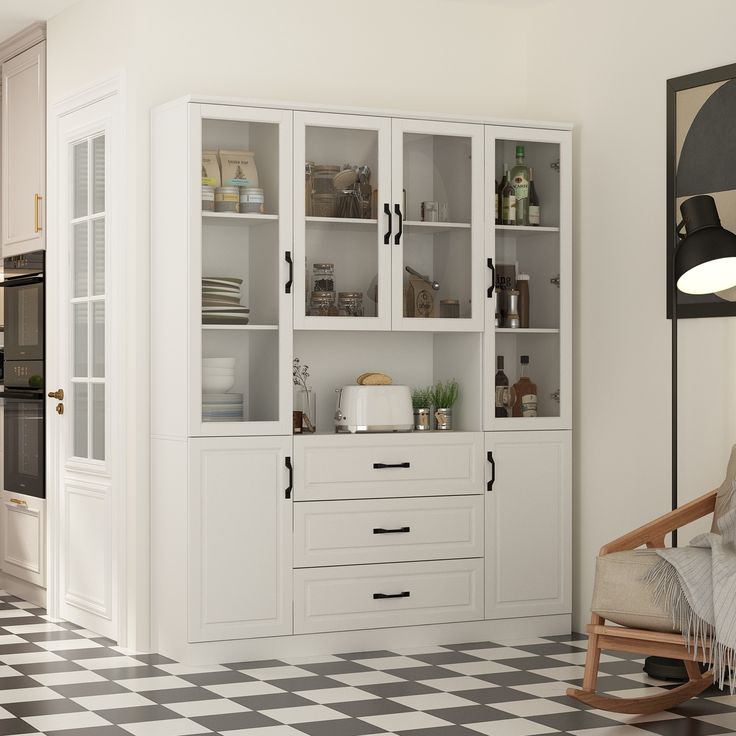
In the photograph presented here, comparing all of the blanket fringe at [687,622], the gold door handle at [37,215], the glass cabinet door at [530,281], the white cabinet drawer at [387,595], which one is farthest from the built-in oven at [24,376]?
the blanket fringe at [687,622]

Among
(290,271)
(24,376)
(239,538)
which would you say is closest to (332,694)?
(239,538)

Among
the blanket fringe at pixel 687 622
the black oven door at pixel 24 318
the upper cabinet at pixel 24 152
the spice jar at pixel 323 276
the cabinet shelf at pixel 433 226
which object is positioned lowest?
the blanket fringe at pixel 687 622

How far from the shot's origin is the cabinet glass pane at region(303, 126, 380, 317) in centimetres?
474

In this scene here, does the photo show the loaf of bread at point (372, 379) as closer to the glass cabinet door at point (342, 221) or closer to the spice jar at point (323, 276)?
the glass cabinet door at point (342, 221)

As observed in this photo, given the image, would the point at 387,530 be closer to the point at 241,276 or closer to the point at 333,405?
the point at 333,405

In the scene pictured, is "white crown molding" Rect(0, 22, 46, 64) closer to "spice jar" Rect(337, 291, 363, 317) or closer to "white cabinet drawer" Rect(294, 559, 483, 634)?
"spice jar" Rect(337, 291, 363, 317)

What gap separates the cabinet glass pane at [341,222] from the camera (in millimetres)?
4738

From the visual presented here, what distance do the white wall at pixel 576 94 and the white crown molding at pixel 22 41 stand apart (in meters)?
0.15

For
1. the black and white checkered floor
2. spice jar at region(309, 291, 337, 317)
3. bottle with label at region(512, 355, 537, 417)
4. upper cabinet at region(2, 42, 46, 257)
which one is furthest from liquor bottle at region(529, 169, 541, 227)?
upper cabinet at region(2, 42, 46, 257)

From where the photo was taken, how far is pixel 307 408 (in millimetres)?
4914

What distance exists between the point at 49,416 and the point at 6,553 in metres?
0.94

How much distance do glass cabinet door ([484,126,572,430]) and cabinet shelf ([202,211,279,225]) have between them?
92cm

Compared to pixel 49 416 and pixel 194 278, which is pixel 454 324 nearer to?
pixel 194 278

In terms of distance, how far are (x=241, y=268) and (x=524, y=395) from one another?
1276 millimetres
